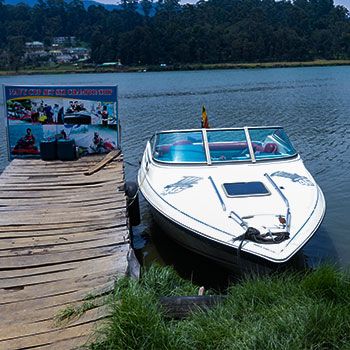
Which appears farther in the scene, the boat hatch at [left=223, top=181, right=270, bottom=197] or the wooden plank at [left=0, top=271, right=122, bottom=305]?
the boat hatch at [left=223, top=181, right=270, bottom=197]

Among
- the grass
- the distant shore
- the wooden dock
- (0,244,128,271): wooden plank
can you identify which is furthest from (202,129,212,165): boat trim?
the distant shore

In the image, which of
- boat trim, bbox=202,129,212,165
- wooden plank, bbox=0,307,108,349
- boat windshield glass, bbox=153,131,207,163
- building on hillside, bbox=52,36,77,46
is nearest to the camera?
wooden plank, bbox=0,307,108,349

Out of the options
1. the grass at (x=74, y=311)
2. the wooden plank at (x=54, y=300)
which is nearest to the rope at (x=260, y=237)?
the wooden plank at (x=54, y=300)

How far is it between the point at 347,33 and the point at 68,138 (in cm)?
12856

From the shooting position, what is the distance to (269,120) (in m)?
29.9

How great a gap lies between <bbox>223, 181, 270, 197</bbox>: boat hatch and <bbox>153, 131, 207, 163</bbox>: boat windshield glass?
1.36 m

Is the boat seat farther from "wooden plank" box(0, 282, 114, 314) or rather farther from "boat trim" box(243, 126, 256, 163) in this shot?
"wooden plank" box(0, 282, 114, 314)

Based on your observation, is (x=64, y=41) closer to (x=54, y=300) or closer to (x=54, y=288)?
(x=54, y=288)

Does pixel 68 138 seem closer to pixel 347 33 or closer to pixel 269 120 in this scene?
pixel 269 120

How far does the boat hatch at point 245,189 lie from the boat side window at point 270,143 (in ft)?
5.39

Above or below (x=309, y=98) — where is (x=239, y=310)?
above

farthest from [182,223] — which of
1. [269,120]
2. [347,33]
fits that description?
[347,33]

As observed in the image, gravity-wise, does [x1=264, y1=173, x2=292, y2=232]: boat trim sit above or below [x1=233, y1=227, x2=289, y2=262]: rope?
above

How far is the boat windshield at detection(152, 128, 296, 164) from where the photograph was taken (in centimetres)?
1080
